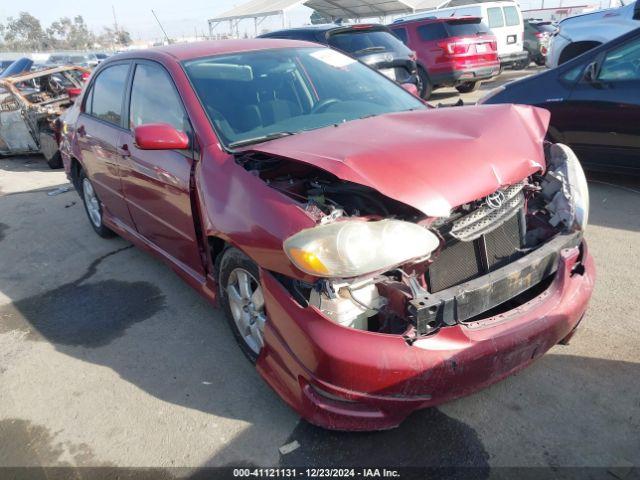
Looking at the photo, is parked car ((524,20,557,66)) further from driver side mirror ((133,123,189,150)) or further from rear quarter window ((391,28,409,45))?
driver side mirror ((133,123,189,150))

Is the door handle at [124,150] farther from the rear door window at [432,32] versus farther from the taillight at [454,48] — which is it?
the rear door window at [432,32]

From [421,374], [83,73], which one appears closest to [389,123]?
[421,374]

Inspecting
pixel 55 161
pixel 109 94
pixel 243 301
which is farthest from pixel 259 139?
pixel 55 161

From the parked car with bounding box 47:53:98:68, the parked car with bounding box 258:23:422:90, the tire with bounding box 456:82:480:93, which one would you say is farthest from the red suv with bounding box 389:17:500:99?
the parked car with bounding box 47:53:98:68

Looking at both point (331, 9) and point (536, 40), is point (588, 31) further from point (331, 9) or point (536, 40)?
point (331, 9)

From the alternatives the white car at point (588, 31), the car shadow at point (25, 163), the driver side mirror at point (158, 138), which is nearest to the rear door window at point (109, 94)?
the driver side mirror at point (158, 138)

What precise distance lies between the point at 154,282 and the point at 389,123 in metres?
2.40

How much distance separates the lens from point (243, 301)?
281 centimetres

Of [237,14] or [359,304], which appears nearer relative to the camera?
[359,304]

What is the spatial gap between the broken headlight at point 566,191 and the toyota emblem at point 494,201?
0.45m

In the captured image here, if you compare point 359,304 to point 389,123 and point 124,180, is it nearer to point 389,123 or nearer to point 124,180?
point 389,123

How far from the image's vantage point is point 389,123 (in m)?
2.84

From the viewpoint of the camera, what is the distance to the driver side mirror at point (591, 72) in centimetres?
501

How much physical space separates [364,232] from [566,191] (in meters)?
1.25
